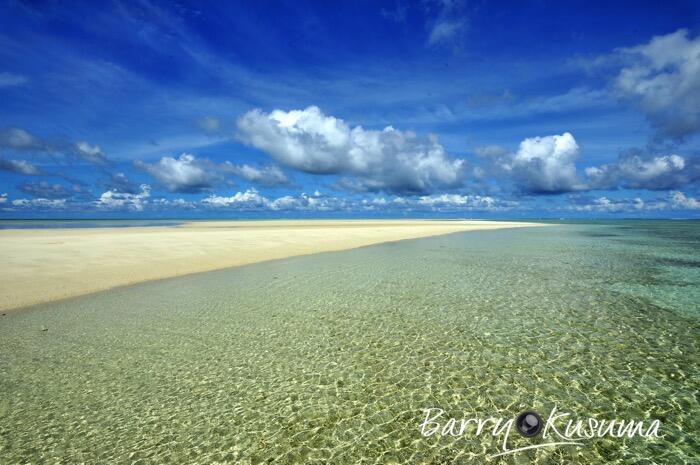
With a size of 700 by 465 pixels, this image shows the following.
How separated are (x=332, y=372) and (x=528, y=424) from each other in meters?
4.06

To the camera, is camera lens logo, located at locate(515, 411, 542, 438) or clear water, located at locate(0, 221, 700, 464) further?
camera lens logo, located at locate(515, 411, 542, 438)

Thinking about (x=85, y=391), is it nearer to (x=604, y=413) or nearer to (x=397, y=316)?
(x=397, y=316)

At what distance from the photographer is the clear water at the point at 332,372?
580cm

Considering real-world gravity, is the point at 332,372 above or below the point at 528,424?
above

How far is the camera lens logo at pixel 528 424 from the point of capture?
20.0 ft

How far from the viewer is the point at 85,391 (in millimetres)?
7387

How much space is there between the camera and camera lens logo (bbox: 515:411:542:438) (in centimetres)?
610

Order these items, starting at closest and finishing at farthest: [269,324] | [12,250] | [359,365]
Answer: [359,365] → [269,324] → [12,250]

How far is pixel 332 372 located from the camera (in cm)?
833

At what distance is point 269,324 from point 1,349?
6.83 meters

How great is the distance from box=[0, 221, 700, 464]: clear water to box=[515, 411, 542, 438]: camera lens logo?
6.0 inches

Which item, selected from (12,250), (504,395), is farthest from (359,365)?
(12,250)

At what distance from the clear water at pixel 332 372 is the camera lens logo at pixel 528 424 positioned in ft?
0.50

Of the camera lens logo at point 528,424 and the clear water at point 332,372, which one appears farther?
the camera lens logo at point 528,424
